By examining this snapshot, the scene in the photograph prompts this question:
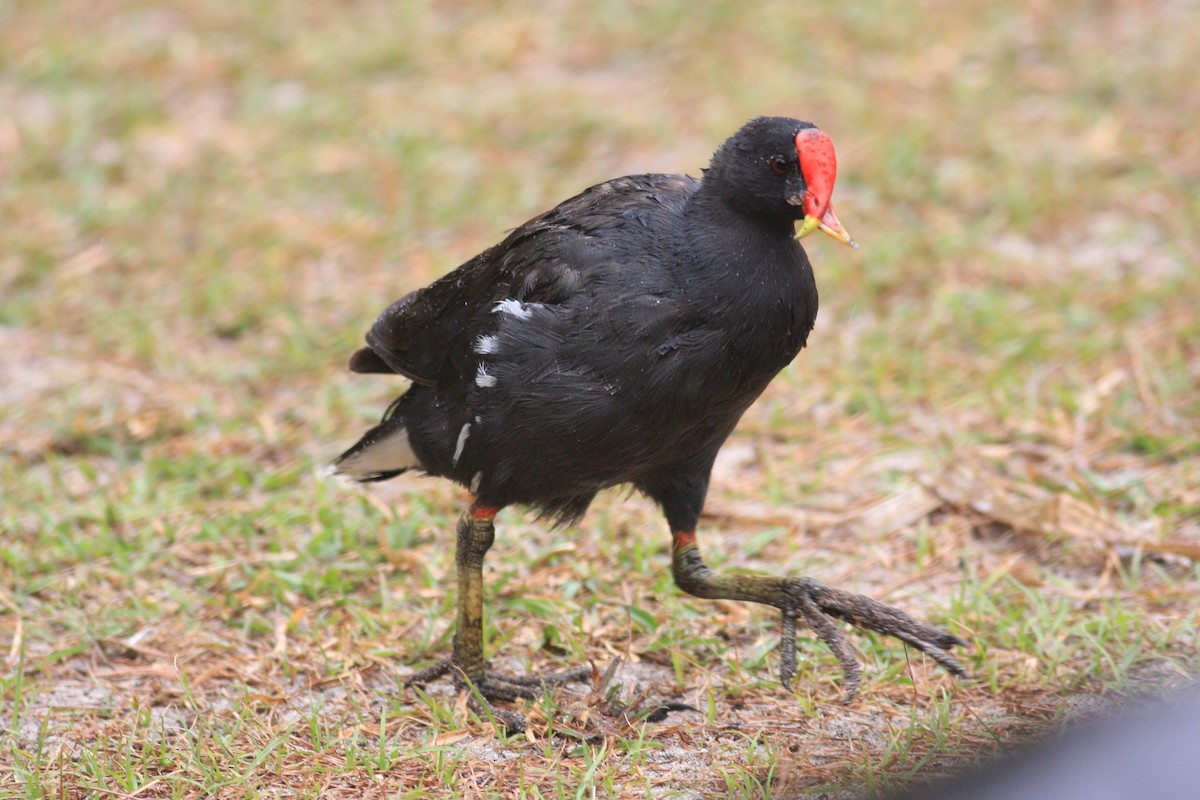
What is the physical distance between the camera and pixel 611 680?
3.83 meters

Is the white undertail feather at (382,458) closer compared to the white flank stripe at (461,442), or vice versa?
the white flank stripe at (461,442)

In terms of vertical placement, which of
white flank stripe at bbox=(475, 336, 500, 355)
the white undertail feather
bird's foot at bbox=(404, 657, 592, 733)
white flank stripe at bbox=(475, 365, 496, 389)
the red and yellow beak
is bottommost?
bird's foot at bbox=(404, 657, 592, 733)

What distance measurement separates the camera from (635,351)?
3.32 m

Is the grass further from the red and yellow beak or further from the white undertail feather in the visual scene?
the red and yellow beak

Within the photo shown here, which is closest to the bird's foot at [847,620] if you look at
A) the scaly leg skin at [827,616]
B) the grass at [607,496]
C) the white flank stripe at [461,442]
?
the scaly leg skin at [827,616]

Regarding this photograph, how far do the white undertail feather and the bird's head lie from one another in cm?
128

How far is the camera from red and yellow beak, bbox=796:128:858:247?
3303mm

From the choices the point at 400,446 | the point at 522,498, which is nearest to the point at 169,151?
the point at 400,446

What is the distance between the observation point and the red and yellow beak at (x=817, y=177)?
10.8 ft

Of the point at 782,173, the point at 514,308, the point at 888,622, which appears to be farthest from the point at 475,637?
the point at 782,173

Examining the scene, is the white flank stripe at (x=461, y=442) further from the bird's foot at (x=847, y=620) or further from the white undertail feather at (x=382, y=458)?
the bird's foot at (x=847, y=620)

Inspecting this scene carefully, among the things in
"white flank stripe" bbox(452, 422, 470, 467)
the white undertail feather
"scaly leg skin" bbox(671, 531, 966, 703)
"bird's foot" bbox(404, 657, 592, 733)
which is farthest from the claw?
the white undertail feather

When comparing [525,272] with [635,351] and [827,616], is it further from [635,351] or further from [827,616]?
[827,616]

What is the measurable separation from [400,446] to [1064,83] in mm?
5342
